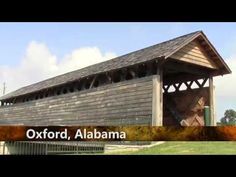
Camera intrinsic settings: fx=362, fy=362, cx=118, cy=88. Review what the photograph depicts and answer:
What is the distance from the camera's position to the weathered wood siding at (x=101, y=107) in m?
19.7

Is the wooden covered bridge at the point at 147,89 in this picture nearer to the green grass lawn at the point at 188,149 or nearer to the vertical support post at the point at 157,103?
the vertical support post at the point at 157,103

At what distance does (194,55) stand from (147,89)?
12.5 ft

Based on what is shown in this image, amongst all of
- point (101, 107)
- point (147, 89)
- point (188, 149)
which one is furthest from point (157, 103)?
point (101, 107)

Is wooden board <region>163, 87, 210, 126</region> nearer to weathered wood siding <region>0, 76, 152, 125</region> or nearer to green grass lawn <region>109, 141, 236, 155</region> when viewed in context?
weathered wood siding <region>0, 76, 152, 125</region>

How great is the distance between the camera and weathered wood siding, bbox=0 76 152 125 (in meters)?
19.7

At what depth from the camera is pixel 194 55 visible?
2100 centimetres

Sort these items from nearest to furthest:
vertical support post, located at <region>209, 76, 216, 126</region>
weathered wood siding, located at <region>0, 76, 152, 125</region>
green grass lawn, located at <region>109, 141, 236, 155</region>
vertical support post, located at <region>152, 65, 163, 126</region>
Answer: green grass lawn, located at <region>109, 141, 236, 155</region> < vertical support post, located at <region>152, 65, 163, 126</region> < weathered wood siding, located at <region>0, 76, 152, 125</region> < vertical support post, located at <region>209, 76, 216, 126</region>

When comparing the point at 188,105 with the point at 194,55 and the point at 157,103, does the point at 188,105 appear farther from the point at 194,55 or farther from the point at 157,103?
the point at 157,103

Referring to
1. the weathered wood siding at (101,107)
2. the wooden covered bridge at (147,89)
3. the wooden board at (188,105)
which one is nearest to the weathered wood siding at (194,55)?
the wooden covered bridge at (147,89)

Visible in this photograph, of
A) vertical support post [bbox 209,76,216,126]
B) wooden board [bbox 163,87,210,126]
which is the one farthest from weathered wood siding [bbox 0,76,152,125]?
vertical support post [bbox 209,76,216,126]
